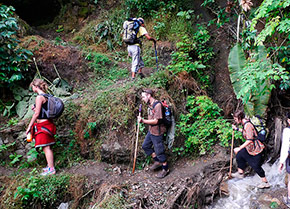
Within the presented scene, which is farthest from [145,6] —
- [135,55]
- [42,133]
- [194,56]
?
[42,133]

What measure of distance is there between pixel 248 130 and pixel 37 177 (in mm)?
4807

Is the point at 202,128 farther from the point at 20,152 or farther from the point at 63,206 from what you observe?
the point at 20,152

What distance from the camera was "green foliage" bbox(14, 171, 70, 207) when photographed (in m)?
5.08

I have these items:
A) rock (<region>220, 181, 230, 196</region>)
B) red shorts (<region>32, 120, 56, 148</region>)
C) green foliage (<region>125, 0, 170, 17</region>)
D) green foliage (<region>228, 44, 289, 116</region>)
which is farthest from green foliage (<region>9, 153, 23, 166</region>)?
green foliage (<region>125, 0, 170, 17</region>)

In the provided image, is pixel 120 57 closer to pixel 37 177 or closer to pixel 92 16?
pixel 92 16

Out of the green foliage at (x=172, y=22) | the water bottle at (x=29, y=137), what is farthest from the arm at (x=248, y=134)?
the green foliage at (x=172, y=22)

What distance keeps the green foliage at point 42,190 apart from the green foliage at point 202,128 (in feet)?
9.65

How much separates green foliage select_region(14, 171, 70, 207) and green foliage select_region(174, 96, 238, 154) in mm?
2941

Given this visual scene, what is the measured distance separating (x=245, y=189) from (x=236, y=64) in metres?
3.47

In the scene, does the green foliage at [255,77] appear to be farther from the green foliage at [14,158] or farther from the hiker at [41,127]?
the green foliage at [14,158]

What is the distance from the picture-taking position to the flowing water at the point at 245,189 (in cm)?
501

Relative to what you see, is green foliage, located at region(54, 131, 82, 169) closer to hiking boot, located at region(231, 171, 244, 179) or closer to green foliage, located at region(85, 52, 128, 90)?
green foliage, located at region(85, 52, 128, 90)

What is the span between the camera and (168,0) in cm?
980

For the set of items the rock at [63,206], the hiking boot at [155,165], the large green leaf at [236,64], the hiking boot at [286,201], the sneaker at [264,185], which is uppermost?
the large green leaf at [236,64]
